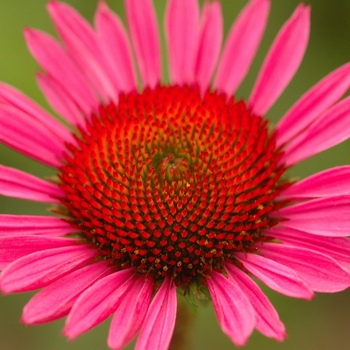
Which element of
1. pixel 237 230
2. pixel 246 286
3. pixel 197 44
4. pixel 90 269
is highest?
pixel 197 44

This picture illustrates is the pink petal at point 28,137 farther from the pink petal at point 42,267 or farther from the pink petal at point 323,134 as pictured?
the pink petal at point 323,134

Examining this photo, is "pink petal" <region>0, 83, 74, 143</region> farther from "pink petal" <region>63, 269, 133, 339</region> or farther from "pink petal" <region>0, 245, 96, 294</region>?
"pink petal" <region>63, 269, 133, 339</region>

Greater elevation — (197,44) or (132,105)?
(197,44)

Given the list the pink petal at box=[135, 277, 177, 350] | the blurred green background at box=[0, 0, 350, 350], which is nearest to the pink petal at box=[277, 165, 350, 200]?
the pink petal at box=[135, 277, 177, 350]

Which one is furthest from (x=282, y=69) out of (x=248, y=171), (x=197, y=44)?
(x=248, y=171)

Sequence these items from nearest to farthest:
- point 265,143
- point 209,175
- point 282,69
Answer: point 209,175 < point 265,143 < point 282,69

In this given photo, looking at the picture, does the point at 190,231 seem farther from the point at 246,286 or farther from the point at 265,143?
the point at 265,143

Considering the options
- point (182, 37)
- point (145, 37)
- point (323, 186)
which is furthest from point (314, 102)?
point (145, 37)
